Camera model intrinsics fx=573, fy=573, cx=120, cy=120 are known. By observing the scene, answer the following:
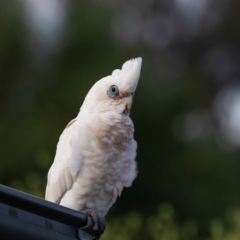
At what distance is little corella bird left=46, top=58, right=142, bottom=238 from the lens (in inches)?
91.3

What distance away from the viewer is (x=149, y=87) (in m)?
6.49

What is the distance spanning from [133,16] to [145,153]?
80.8 inches

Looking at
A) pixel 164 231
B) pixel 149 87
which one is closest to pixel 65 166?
pixel 164 231

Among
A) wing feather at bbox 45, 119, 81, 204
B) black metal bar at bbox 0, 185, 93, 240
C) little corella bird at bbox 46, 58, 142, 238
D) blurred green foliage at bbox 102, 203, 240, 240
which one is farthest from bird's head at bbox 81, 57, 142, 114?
blurred green foliage at bbox 102, 203, 240, 240

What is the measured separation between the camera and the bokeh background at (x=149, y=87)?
595 centimetres

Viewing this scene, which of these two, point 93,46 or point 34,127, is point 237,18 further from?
point 34,127

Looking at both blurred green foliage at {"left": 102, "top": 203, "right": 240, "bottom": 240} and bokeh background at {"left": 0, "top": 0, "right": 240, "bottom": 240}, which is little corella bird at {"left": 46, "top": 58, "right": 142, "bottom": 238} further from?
bokeh background at {"left": 0, "top": 0, "right": 240, "bottom": 240}

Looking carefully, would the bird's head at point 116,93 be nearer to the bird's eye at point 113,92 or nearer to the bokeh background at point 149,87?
the bird's eye at point 113,92

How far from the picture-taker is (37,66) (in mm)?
6867

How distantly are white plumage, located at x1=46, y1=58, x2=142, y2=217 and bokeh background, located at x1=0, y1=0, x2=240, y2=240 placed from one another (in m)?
2.77

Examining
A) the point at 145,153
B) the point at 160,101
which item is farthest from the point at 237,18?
the point at 145,153

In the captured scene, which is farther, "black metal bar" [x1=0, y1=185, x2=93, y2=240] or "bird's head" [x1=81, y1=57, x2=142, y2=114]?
"bird's head" [x1=81, y1=57, x2=142, y2=114]

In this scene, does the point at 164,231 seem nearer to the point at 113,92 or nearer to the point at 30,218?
the point at 113,92

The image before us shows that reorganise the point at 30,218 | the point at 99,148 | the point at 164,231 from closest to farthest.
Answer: the point at 30,218, the point at 99,148, the point at 164,231
